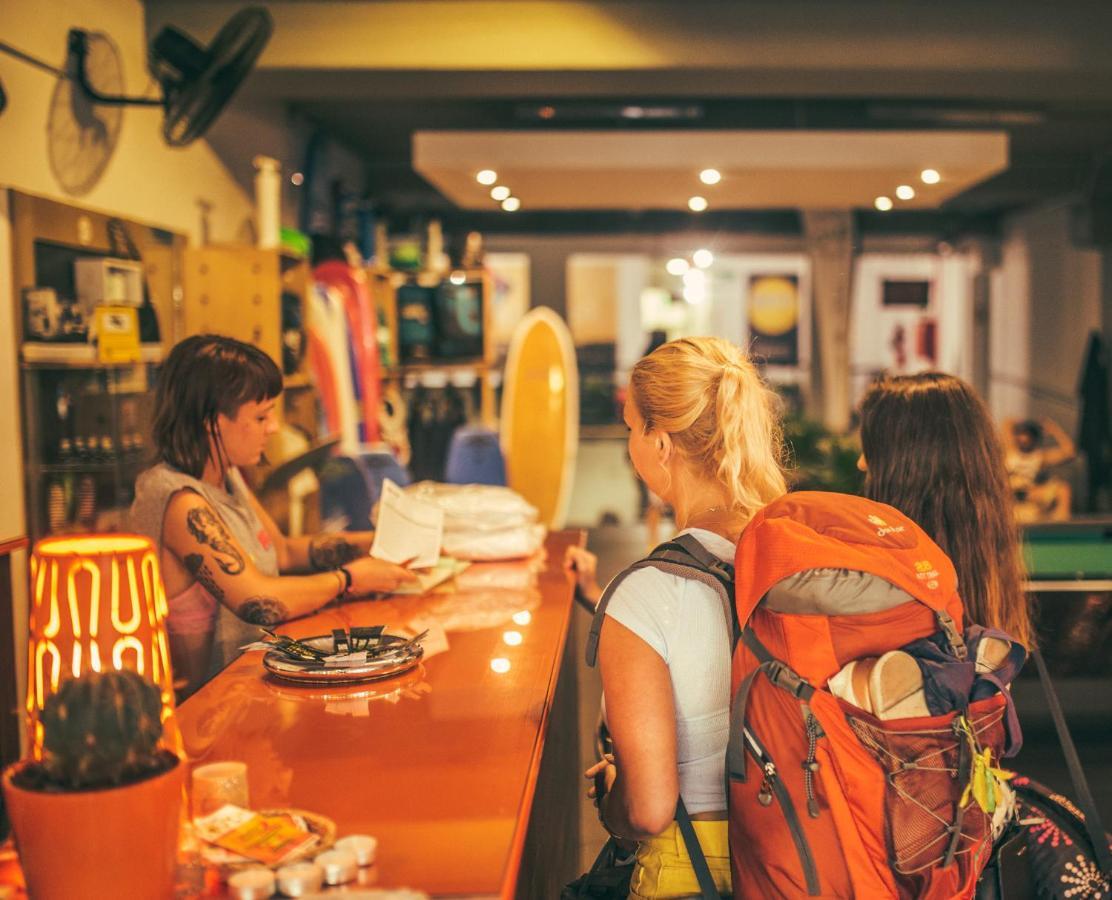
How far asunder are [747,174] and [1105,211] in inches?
156

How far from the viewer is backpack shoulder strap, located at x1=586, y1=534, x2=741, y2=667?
158 centimetres

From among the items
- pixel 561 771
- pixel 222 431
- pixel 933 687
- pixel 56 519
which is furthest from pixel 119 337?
pixel 933 687

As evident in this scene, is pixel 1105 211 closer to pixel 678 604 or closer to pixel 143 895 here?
pixel 678 604

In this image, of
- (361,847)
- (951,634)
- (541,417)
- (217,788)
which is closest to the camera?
(361,847)

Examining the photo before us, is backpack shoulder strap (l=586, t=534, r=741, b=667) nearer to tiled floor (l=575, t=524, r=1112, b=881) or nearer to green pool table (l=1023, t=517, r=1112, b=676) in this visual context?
tiled floor (l=575, t=524, r=1112, b=881)

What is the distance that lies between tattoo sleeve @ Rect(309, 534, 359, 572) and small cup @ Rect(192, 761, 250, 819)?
1.54 m

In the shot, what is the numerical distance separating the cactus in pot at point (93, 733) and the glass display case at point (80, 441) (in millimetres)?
2387

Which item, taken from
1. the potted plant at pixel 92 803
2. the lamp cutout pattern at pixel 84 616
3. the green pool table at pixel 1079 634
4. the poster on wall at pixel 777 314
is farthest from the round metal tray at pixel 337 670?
the poster on wall at pixel 777 314

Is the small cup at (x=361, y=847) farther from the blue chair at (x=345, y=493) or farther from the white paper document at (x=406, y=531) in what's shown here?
the blue chair at (x=345, y=493)

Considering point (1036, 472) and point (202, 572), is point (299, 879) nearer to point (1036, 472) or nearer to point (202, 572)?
point (202, 572)

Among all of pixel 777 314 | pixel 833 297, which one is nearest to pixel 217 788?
pixel 833 297

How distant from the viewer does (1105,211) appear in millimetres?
8570

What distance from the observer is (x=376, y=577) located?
8.49ft

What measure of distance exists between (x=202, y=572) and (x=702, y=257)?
9.70 metres
